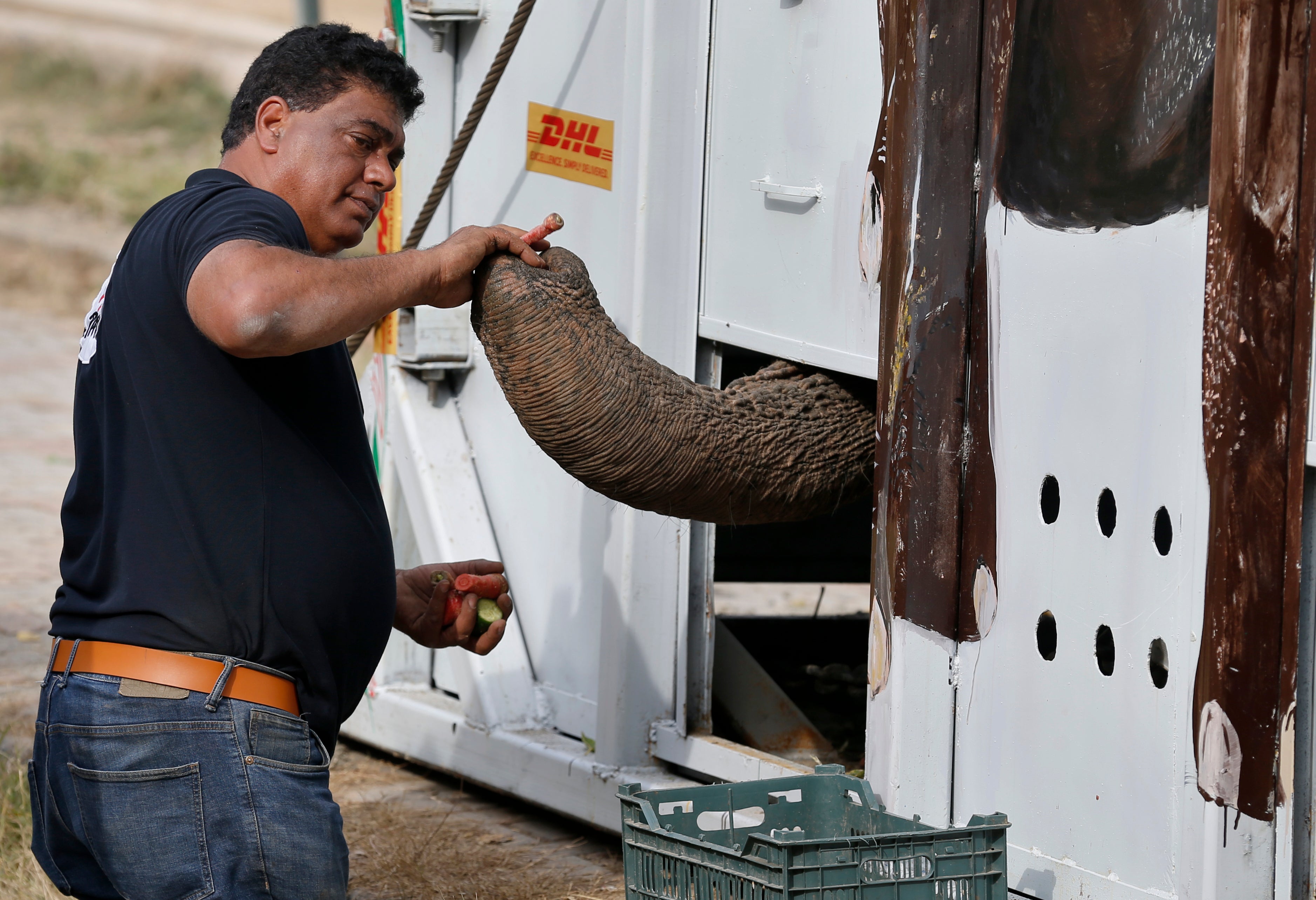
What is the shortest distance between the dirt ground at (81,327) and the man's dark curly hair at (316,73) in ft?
6.89

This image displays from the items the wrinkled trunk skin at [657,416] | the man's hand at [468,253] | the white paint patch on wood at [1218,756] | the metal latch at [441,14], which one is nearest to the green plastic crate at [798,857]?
the white paint patch on wood at [1218,756]

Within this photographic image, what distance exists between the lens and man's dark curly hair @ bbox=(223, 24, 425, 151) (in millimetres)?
2797

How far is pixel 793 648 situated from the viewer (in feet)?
19.5

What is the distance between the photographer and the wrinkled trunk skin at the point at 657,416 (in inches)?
120

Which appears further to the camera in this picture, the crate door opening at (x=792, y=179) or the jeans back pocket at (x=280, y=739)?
the crate door opening at (x=792, y=179)

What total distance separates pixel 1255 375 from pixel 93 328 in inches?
76.1

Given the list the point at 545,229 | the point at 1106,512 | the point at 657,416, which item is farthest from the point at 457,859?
the point at 1106,512

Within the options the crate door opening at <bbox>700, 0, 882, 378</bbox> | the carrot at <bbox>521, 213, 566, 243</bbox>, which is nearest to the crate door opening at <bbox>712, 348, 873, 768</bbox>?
the crate door opening at <bbox>700, 0, 882, 378</bbox>

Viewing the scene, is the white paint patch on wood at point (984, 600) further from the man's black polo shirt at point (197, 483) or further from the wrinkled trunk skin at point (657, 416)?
→ the man's black polo shirt at point (197, 483)

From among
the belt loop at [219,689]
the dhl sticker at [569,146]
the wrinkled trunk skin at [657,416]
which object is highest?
→ the dhl sticker at [569,146]

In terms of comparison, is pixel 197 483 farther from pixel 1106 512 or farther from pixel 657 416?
pixel 1106 512

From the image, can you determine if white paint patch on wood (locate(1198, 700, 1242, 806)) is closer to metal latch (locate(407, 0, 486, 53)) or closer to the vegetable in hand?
the vegetable in hand

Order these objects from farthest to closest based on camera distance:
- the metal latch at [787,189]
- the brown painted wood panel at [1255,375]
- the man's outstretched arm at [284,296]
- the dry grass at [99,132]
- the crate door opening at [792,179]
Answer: the dry grass at [99,132], the metal latch at [787,189], the crate door opening at [792,179], the brown painted wood panel at [1255,375], the man's outstretched arm at [284,296]

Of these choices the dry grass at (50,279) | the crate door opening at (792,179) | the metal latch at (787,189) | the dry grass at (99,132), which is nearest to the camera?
the crate door opening at (792,179)
